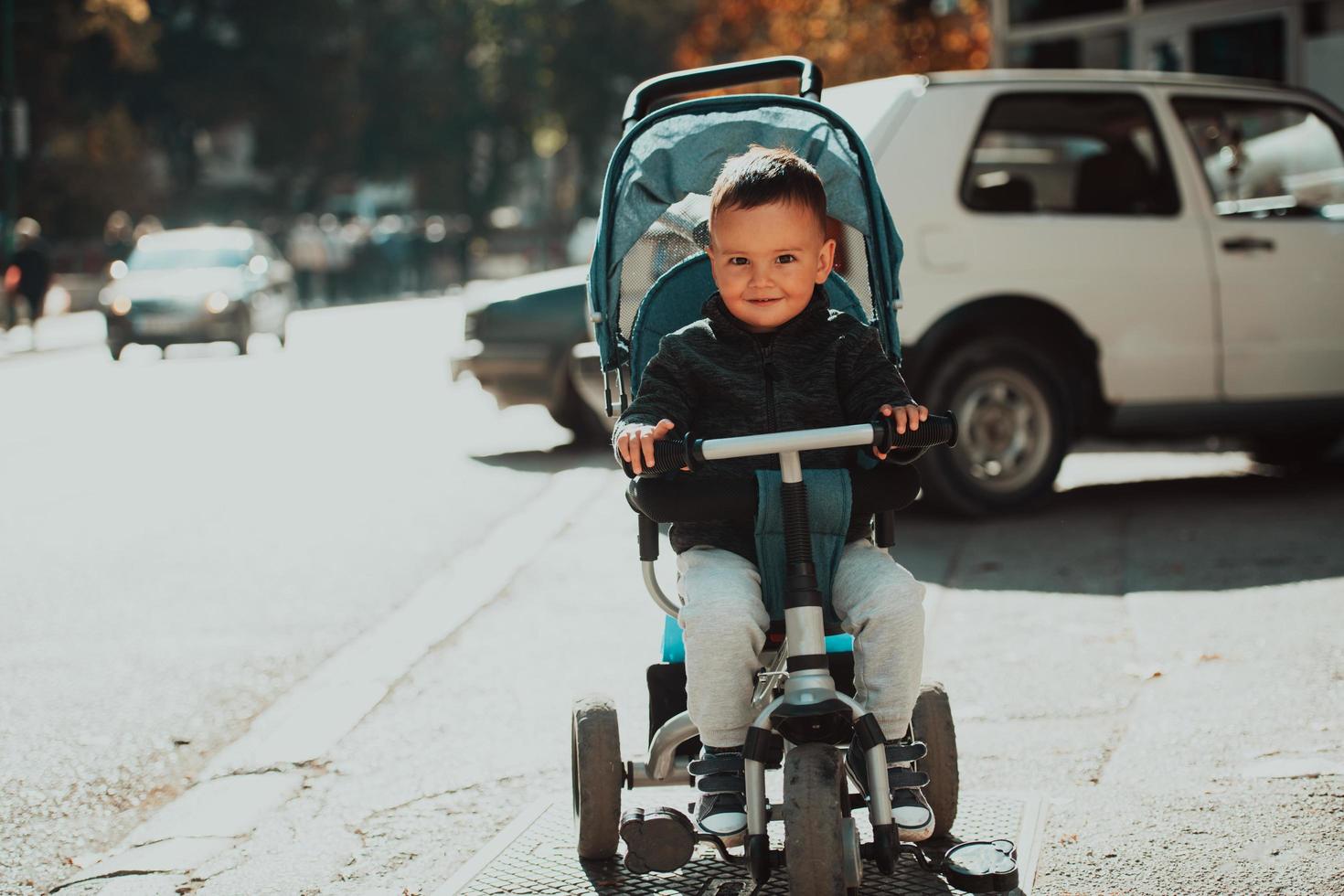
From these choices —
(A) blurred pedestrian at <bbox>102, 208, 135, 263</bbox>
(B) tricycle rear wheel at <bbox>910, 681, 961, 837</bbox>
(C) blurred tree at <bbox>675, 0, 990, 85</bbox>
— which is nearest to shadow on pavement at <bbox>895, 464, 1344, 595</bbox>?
(B) tricycle rear wheel at <bbox>910, 681, 961, 837</bbox>

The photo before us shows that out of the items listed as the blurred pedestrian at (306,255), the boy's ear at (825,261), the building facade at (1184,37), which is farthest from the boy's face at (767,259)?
the blurred pedestrian at (306,255)

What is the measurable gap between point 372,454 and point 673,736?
898cm

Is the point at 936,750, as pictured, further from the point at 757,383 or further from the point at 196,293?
the point at 196,293

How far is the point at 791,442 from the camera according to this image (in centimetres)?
352

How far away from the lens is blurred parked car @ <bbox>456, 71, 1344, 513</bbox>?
28.6 feet

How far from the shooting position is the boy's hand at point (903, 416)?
3547 mm

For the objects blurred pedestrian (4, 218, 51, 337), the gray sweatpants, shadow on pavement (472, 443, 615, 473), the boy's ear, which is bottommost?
shadow on pavement (472, 443, 615, 473)

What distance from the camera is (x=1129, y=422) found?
29.8 ft

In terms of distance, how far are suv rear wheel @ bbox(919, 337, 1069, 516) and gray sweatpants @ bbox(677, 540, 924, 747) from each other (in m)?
5.12

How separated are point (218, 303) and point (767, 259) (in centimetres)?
2277

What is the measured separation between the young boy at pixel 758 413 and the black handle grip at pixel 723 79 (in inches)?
44.5

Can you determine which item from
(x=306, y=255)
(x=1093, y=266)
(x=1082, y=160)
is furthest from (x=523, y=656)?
(x=306, y=255)

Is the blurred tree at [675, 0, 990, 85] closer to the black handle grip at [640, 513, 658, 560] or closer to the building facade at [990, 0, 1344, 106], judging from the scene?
the building facade at [990, 0, 1344, 106]

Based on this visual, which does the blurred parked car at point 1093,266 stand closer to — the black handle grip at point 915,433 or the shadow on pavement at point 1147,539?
the shadow on pavement at point 1147,539
